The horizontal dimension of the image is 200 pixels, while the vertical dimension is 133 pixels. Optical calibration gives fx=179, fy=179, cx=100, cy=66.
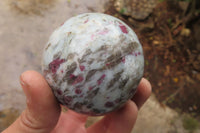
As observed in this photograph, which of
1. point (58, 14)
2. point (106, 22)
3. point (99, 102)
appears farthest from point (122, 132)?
point (58, 14)

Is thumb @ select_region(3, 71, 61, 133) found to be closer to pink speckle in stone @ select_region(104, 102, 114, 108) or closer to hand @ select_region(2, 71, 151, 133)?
hand @ select_region(2, 71, 151, 133)

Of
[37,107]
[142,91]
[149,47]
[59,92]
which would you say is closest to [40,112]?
[37,107]

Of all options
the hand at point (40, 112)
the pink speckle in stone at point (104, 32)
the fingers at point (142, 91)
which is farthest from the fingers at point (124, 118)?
the pink speckle in stone at point (104, 32)

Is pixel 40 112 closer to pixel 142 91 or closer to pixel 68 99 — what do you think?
pixel 68 99

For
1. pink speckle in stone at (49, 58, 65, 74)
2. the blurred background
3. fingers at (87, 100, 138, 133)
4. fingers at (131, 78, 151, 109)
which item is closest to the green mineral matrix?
pink speckle in stone at (49, 58, 65, 74)

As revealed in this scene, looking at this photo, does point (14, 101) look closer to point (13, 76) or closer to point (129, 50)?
point (13, 76)
